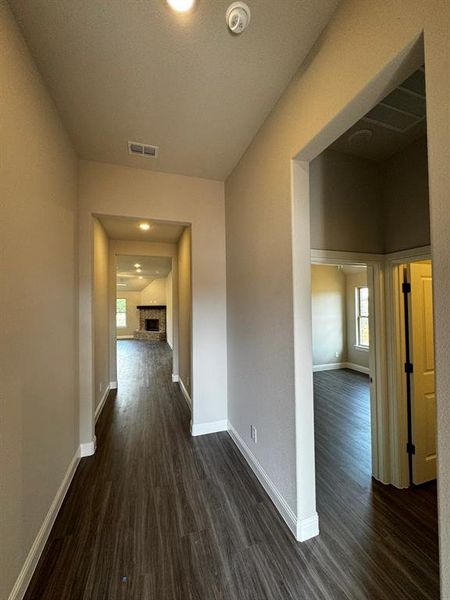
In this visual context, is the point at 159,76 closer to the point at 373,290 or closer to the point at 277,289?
the point at 277,289

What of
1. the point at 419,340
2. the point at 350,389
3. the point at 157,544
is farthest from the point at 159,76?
the point at 350,389

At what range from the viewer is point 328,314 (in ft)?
19.3

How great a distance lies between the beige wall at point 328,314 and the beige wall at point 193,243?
3534 mm

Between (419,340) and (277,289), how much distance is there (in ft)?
4.71

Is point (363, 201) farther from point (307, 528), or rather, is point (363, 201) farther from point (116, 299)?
point (116, 299)

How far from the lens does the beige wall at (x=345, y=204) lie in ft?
7.00

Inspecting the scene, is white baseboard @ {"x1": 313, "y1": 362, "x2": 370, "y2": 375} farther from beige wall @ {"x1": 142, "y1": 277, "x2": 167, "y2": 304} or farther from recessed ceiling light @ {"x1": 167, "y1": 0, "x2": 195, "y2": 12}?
beige wall @ {"x1": 142, "y1": 277, "x2": 167, "y2": 304}

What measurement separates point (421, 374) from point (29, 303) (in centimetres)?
304

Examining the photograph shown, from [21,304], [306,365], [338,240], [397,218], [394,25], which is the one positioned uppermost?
[394,25]

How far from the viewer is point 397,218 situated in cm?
211

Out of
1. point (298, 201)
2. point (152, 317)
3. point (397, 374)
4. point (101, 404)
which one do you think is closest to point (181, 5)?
point (298, 201)

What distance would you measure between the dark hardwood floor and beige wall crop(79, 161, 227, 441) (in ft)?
1.91

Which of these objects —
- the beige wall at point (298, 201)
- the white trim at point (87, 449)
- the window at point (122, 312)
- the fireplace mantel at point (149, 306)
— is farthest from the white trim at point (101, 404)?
the window at point (122, 312)

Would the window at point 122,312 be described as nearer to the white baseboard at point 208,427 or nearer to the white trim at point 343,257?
the white baseboard at point 208,427
